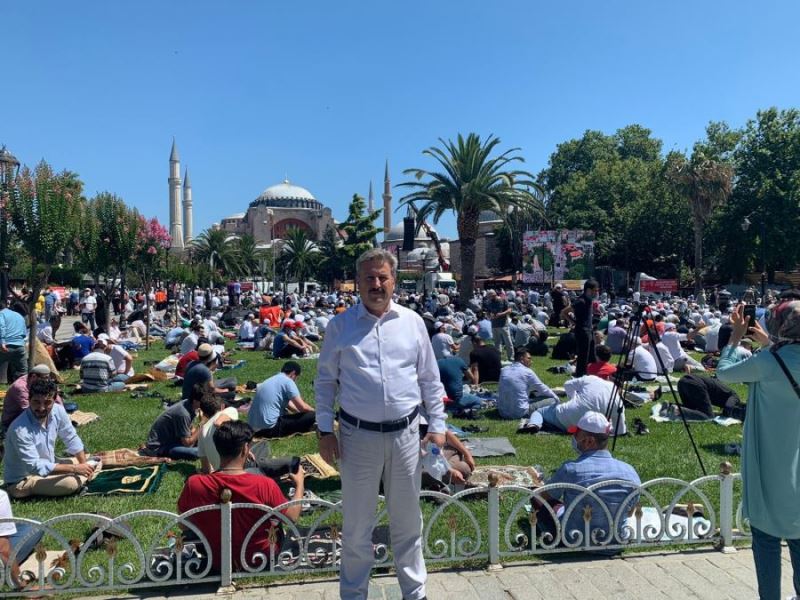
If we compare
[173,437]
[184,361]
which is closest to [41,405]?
[173,437]

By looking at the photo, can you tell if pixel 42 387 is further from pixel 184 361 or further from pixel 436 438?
pixel 184 361

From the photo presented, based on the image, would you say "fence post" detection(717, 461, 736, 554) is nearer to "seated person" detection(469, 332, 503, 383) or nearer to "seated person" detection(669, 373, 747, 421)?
"seated person" detection(669, 373, 747, 421)

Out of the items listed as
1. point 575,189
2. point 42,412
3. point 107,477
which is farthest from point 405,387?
point 575,189

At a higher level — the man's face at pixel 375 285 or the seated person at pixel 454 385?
the man's face at pixel 375 285

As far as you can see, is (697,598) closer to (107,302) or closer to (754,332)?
(754,332)

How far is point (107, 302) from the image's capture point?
52.3 ft

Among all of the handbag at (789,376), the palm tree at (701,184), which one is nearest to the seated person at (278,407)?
the handbag at (789,376)

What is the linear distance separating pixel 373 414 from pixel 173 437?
459cm

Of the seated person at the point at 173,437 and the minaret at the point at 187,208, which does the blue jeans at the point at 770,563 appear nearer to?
the seated person at the point at 173,437

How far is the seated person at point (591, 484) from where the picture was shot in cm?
412

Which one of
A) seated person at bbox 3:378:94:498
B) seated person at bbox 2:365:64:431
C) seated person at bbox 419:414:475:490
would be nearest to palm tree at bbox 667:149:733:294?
seated person at bbox 419:414:475:490

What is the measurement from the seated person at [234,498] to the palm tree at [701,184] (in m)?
39.0

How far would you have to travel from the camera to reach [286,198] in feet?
333

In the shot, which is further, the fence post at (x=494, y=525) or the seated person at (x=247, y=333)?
the seated person at (x=247, y=333)
